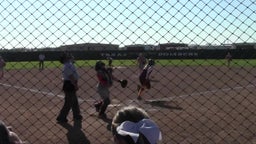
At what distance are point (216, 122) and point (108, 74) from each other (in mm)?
2931

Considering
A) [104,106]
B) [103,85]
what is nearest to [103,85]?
→ [103,85]

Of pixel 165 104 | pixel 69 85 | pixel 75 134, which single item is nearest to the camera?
pixel 75 134

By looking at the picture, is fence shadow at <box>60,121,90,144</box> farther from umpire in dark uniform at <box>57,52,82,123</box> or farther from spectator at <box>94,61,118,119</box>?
spectator at <box>94,61,118,119</box>

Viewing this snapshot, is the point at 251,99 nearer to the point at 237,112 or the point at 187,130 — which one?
the point at 237,112

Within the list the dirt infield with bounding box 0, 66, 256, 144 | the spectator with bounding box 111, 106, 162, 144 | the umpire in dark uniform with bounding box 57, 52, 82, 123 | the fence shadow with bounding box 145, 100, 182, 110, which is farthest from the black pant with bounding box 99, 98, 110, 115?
the spectator with bounding box 111, 106, 162, 144

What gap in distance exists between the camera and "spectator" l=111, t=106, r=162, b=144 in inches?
93.1

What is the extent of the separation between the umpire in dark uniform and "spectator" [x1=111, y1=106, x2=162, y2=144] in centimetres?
802

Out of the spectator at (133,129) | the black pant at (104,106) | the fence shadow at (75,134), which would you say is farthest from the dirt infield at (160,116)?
the spectator at (133,129)

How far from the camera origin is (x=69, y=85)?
35.0ft

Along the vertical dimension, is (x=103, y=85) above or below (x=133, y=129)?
below

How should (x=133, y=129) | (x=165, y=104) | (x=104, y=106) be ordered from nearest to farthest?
(x=133, y=129), (x=104, y=106), (x=165, y=104)

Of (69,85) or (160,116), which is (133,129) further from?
(160,116)

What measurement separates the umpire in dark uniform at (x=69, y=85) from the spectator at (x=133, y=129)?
316 inches

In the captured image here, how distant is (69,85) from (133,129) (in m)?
8.39
